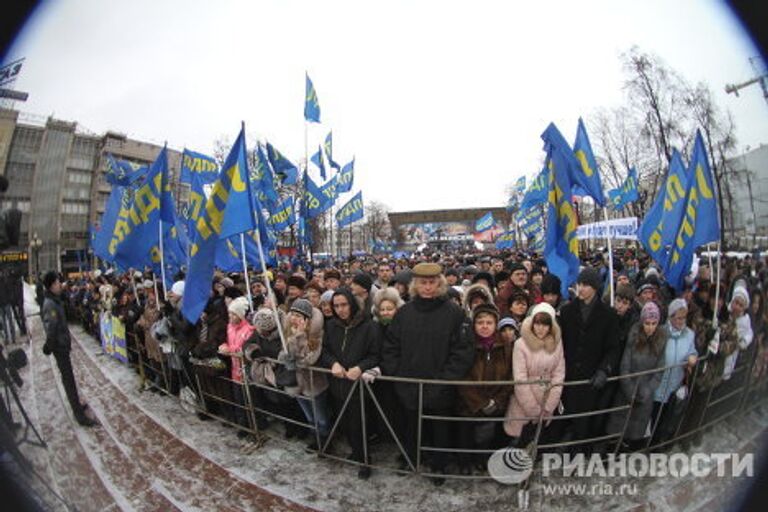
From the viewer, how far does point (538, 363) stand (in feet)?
9.32

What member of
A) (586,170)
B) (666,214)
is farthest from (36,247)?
(666,214)

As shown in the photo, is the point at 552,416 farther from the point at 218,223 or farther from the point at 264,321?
the point at 218,223

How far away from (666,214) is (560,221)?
4.27ft

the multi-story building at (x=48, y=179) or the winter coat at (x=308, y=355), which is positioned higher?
the multi-story building at (x=48, y=179)

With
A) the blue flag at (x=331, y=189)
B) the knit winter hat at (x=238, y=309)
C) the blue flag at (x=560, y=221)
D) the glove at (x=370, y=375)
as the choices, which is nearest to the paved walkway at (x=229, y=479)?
the glove at (x=370, y=375)

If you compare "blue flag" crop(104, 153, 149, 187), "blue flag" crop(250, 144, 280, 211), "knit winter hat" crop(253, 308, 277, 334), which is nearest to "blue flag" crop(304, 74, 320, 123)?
"blue flag" crop(250, 144, 280, 211)

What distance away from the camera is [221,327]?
14.0ft

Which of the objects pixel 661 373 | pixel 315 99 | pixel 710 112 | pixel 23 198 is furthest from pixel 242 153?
pixel 315 99

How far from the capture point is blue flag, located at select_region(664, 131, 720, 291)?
3.69 m

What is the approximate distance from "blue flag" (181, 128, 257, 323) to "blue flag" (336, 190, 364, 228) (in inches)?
401

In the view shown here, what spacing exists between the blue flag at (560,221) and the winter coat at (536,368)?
4.92ft

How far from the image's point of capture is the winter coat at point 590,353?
119 inches

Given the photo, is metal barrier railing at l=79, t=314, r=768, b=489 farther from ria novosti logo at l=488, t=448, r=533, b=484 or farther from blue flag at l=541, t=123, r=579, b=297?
blue flag at l=541, t=123, r=579, b=297

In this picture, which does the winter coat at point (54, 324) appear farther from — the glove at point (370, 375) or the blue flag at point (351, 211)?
the blue flag at point (351, 211)
